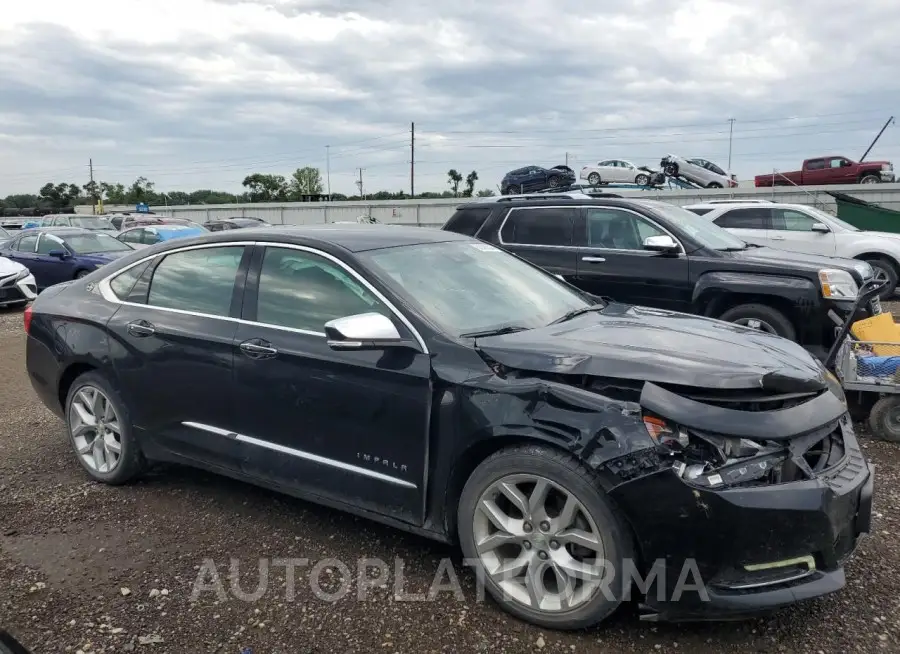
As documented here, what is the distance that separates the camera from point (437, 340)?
10.2ft

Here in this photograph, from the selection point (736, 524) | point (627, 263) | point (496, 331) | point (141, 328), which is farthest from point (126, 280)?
point (627, 263)

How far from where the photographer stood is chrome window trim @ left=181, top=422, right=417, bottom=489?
3219mm

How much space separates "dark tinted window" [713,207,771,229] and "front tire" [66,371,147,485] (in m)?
11.4

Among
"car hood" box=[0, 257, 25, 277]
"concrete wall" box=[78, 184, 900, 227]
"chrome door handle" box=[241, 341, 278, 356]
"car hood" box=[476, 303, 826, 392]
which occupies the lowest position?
"car hood" box=[0, 257, 25, 277]

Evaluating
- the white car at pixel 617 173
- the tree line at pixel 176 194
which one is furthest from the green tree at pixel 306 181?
the white car at pixel 617 173

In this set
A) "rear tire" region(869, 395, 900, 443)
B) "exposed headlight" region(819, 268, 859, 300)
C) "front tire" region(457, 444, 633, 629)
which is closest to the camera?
"front tire" region(457, 444, 633, 629)

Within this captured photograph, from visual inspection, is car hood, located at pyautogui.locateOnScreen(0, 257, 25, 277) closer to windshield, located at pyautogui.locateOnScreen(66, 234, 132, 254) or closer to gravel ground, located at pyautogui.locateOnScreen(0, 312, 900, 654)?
windshield, located at pyautogui.locateOnScreen(66, 234, 132, 254)

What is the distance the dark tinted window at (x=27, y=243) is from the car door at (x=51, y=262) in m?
0.21

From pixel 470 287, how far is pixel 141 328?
6.38ft

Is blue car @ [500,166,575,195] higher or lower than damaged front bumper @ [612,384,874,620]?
higher

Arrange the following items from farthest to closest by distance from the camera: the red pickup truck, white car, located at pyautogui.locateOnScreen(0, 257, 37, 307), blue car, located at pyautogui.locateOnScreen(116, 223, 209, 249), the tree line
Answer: the tree line
the red pickup truck
blue car, located at pyautogui.locateOnScreen(116, 223, 209, 249)
white car, located at pyautogui.locateOnScreen(0, 257, 37, 307)

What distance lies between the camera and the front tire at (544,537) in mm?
2666

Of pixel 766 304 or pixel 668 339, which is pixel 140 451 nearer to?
pixel 668 339

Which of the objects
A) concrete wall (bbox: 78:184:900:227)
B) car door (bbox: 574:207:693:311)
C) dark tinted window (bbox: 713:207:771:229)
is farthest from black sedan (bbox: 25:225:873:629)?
concrete wall (bbox: 78:184:900:227)
